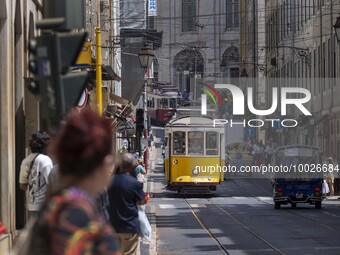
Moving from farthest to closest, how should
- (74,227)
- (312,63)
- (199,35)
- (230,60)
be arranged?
(199,35), (230,60), (312,63), (74,227)

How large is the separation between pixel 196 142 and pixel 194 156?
53 cm

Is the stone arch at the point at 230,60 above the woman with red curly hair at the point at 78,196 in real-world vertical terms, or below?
above

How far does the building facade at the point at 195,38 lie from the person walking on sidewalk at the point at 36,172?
351 ft

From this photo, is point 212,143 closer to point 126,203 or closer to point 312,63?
point 312,63

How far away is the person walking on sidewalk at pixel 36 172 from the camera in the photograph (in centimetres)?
1227

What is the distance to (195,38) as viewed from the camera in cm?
12250

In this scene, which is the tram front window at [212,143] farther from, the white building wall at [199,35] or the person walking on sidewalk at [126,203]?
the white building wall at [199,35]

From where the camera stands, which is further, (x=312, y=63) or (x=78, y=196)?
(x=312, y=63)

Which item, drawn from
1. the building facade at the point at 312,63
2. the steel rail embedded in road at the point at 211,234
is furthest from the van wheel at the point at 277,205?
the building facade at the point at 312,63

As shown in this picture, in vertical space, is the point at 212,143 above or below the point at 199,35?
below

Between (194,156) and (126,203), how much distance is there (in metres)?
30.2

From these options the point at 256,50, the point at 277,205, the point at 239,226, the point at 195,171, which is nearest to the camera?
the point at 239,226

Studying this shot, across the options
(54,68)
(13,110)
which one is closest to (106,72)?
(13,110)

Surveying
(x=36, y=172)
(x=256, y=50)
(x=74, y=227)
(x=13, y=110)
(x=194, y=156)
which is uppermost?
(x=256, y=50)
